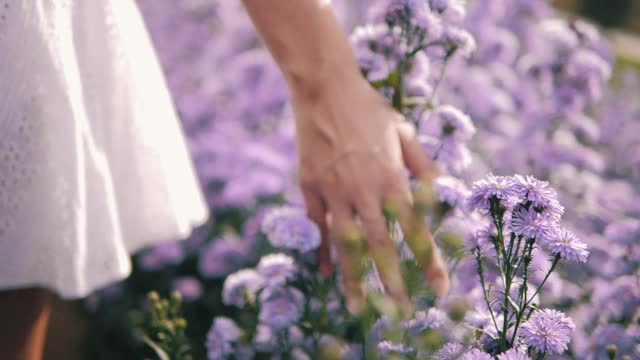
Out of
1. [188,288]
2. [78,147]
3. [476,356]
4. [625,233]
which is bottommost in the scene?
[188,288]

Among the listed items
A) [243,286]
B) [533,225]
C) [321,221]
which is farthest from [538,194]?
[243,286]

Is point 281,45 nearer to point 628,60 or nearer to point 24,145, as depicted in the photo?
A: point 24,145

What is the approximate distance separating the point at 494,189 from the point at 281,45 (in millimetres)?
370

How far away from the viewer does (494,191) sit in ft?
2.92

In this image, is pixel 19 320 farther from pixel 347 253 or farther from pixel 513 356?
pixel 513 356

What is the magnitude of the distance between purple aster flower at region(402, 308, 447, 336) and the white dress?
40 centimetres

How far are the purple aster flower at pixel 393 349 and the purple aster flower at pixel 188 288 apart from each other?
126 cm

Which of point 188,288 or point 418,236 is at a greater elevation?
point 418,236

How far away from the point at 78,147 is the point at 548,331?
62 cm

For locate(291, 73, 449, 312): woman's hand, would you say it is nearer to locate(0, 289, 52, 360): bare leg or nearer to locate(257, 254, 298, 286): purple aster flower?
locate(257, 254, 298, 286): purple aster flower

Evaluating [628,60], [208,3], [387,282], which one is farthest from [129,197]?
[628,60]

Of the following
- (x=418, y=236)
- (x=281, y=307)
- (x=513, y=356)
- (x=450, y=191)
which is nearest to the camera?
(x=513, y=356)

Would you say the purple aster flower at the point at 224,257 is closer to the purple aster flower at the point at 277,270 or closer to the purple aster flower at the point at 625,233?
the purple aster flower at the point at 277,270

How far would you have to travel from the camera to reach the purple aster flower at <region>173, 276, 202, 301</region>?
223cm
